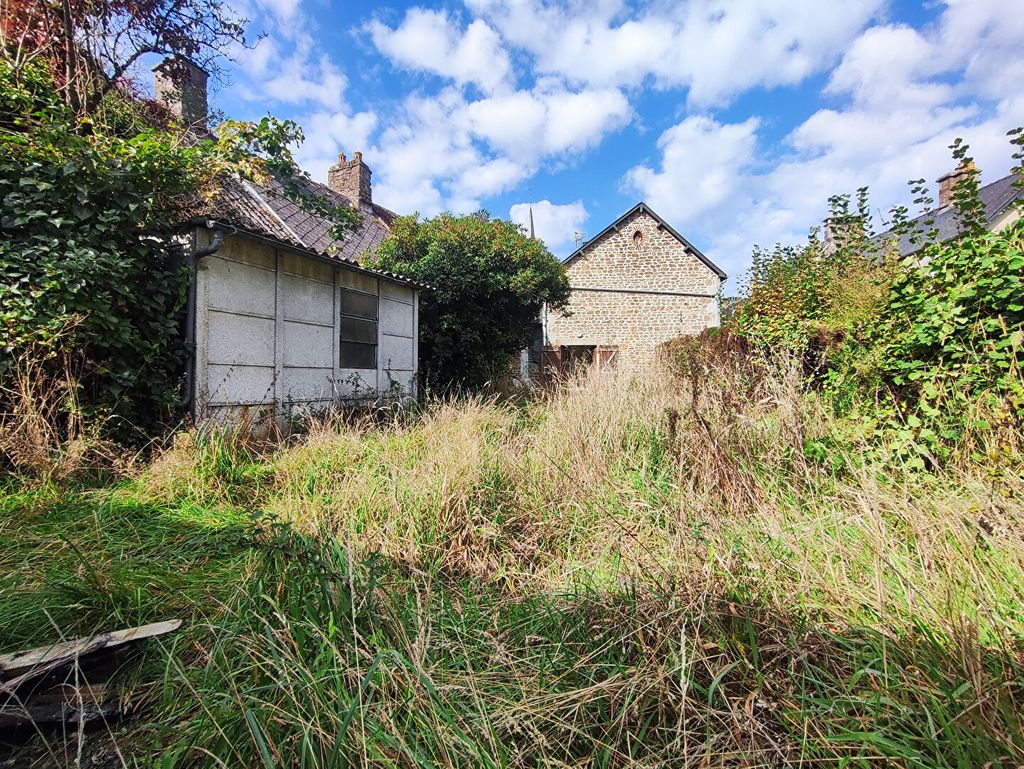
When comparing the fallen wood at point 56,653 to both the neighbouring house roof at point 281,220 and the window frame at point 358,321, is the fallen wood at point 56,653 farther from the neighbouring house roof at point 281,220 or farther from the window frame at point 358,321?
the window frame at point 358,321

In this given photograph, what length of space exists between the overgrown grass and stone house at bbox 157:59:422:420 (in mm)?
2236

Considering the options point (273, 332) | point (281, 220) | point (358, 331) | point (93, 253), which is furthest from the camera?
point (281, 220)

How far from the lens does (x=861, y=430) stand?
2885mm

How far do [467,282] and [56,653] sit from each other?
26.7 feet

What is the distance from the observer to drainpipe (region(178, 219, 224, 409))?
4.69m

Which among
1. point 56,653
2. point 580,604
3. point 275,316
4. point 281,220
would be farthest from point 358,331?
point 580,604

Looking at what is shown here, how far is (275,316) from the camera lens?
5.85m

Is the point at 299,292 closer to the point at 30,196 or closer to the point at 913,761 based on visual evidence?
the point at 30,196

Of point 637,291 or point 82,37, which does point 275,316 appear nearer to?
point 82,37

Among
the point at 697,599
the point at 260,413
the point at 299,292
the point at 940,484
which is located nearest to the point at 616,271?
the point at 299,292

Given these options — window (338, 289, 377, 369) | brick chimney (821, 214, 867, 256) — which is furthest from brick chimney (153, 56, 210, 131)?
brick chimney (821, 214, 867, 256)

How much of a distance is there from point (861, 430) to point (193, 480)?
4.73 metres

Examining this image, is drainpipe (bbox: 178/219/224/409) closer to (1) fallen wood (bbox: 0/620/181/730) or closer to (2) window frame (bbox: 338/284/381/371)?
(2) window frame (bbox: 338/284/381/371)

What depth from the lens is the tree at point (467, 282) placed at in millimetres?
9086
